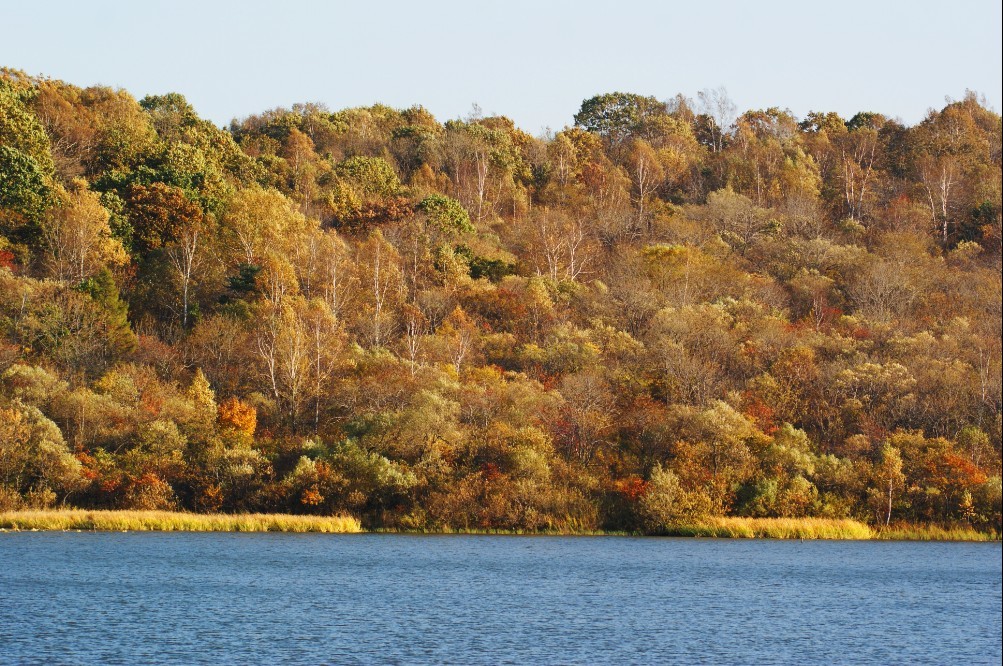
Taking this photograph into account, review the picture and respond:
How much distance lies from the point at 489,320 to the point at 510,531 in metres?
35.0

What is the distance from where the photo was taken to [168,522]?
193 ft

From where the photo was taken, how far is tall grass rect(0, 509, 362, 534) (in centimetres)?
5650

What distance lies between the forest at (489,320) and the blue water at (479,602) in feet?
23.6

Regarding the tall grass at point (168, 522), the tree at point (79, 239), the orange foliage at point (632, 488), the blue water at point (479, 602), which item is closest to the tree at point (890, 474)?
the blue water at point (479, 602)

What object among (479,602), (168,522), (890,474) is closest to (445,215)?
(168,522)

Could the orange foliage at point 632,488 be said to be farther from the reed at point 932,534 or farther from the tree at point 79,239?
the tree at point 79,239

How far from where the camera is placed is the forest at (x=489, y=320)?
62.4 metres

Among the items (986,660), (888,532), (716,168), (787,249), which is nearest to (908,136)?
(716,168)

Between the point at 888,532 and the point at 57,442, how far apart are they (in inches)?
1631

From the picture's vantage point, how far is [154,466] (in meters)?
62.9

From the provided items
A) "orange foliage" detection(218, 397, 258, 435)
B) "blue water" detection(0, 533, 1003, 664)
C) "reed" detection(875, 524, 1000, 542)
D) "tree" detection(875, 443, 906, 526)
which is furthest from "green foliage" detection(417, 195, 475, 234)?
"reed" detection(875, 524, 1000, 542)

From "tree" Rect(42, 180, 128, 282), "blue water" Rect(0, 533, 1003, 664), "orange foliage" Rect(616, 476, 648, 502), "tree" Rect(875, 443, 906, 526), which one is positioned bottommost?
"blue water" Rect(0, 533, 1003, 664)

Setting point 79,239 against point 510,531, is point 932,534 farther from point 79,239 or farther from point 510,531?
point 79,239

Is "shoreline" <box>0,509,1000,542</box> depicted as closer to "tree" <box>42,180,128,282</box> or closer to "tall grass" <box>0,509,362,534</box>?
"tall grass" <box>0,509,362,534</box>
